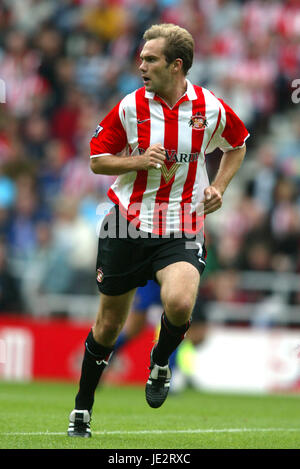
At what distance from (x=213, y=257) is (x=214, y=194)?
6597mm

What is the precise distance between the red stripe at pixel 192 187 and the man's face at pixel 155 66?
0.88ft

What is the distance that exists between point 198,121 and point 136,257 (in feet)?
2.98

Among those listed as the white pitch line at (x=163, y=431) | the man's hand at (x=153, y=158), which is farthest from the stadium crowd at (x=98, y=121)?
the man's hand at (x=153, y=158)

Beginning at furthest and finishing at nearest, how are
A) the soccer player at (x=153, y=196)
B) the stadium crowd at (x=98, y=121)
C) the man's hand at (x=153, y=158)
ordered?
the stadium crowd at (x=98, y=121) < the soccer player at (x=153, y=196) < the man's hand at (x=153, y=158)

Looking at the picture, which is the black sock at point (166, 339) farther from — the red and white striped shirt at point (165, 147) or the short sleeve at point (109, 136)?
the short sleeve at point (109, 136)

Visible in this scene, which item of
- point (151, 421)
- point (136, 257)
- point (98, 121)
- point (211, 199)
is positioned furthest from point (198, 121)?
point (98, 121)

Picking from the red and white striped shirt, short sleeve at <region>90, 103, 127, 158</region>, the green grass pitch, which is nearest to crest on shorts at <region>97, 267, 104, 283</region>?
the red and white striped shirt

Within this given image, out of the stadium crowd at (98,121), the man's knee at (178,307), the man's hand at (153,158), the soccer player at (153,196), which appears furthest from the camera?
the stadium crowd at (98,121)

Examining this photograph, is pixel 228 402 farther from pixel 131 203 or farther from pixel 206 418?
pixel 131 203

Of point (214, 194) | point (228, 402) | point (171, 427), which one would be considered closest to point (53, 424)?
point (171, 427)

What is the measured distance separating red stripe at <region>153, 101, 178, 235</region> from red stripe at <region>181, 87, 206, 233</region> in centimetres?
10

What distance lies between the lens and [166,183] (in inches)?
235

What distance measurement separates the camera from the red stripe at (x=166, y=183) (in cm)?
593

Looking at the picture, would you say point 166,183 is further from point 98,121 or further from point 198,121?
point 98,121
